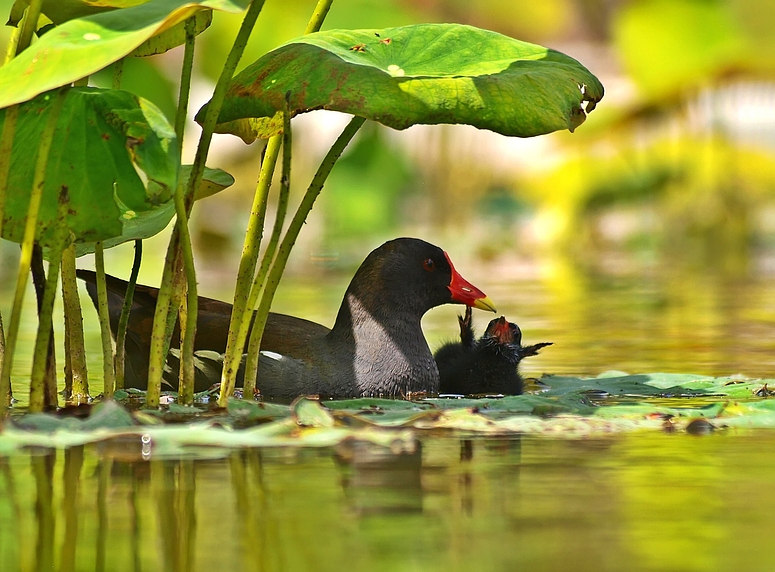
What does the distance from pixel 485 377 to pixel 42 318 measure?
192 centimetres

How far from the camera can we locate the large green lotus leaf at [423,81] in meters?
3.29

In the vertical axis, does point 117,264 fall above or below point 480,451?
above

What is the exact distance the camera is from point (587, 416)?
138 inches

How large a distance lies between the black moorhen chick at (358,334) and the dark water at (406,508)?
1250 millimetres

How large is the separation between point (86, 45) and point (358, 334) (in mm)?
1858

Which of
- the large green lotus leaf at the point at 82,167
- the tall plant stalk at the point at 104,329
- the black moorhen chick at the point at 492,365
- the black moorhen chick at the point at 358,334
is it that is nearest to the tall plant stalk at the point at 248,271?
the tall plant stalk at the point at 104,329

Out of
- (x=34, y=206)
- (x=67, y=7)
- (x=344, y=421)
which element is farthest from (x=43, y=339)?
(x=67, y=7)

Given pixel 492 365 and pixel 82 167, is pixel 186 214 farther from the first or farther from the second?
pixel 492 365

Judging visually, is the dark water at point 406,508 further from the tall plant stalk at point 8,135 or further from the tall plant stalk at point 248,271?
the tall plant stalk at point 248,271

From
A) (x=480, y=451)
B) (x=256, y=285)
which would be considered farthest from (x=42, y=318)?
(x=480, y=451)

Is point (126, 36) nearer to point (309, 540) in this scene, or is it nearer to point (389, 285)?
point (309, 540)

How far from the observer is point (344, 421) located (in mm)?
3262

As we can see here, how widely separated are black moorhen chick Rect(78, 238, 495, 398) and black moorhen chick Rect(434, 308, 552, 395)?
0.13 metres

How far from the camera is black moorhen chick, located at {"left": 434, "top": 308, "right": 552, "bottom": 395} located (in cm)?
480
